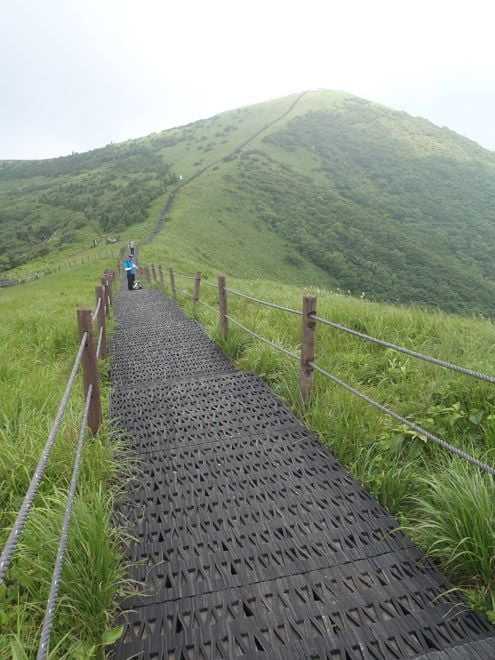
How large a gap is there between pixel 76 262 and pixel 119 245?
189 inches

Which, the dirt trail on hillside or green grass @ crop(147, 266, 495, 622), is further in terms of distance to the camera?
the dirt trail on hillside

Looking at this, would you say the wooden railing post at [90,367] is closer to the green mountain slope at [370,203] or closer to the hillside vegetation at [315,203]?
the hillside vegetation at [315,203]

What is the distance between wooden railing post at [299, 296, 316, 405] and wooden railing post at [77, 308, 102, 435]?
1.86m

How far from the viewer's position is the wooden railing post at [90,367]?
3.21 m

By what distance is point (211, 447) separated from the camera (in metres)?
3.33

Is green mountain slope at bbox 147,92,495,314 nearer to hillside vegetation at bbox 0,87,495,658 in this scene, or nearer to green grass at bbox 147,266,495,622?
hillside vegetation at bbox 0,87,495,658

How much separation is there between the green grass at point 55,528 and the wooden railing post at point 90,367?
0.11 m

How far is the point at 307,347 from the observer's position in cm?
381

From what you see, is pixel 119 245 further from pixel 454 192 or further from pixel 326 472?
pixel 454 192

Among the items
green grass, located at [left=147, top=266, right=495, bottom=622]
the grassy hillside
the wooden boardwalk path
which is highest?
the grassy hillside

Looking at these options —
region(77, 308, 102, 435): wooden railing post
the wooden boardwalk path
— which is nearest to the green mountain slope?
region(77, 308, 102, 435): wooden railing post

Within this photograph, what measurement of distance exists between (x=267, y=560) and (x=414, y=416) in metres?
1.87

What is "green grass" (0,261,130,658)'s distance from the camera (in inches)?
67.8

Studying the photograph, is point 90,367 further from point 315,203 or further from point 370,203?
point 370,203
